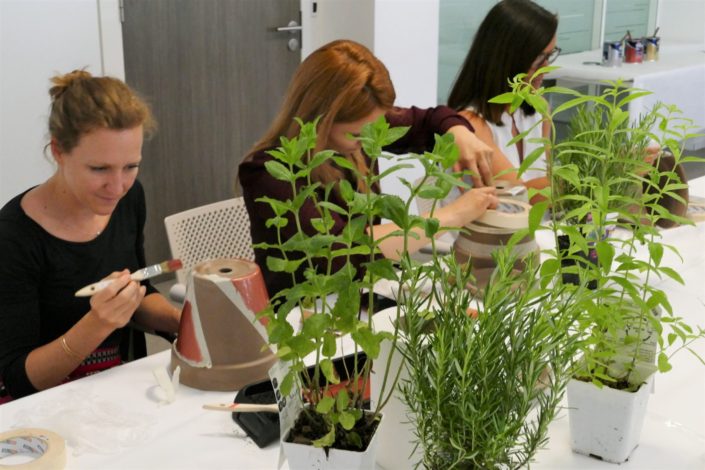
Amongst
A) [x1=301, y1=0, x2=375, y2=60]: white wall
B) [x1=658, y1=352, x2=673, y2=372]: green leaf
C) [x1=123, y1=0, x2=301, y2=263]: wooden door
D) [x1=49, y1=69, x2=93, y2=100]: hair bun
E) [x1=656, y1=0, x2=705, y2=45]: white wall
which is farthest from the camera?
[x1=656, y1=0, x2=705, y2=45]: white wall

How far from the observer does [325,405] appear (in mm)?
952

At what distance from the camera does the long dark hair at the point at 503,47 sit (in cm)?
249

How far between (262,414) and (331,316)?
408mm

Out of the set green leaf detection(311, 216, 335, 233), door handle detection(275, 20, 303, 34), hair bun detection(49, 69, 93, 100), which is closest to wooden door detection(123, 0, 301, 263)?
door handle detection(275, 20, 303, 34)

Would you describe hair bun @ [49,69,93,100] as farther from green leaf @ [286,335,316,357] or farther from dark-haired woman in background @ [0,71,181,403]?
green leaf @ [286,335,316,357]

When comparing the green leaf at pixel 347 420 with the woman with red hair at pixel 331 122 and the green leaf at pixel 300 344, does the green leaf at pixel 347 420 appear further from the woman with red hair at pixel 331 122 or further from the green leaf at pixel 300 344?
the woman with red hair at pixel 331 122

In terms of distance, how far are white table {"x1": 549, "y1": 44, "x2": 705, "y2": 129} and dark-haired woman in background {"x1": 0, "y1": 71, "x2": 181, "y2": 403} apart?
11.0 feet

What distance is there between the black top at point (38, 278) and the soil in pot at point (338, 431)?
2.57 ft

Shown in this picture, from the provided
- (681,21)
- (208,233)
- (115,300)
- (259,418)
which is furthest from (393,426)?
(681,21)

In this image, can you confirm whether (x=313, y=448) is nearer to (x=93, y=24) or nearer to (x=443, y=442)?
(x=443, y=442)

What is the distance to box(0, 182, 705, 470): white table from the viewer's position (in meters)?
1.20

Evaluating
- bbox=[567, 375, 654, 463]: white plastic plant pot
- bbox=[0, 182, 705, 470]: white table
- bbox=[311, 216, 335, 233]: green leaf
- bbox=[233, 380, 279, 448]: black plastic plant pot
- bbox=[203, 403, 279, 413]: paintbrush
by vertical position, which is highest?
bbox=[311, 216, 335, 233]: green leaf

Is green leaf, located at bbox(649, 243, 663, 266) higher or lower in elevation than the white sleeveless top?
higher

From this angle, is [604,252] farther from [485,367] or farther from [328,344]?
[328,344]
